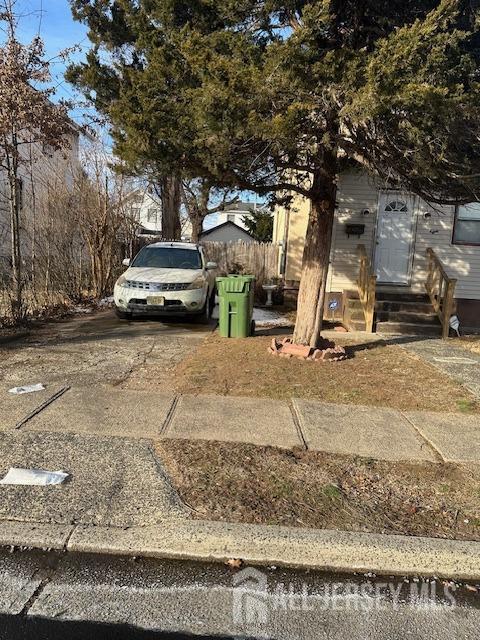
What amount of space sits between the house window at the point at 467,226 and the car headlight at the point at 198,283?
5.87 meters

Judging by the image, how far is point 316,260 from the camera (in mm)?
7773

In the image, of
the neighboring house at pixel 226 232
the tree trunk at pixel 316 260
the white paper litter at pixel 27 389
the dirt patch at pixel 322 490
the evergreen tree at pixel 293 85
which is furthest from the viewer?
the neighboring house at pixel 226 232

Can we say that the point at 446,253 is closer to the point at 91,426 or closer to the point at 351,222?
the point at 351,222

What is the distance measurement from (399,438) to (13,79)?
24.4ft

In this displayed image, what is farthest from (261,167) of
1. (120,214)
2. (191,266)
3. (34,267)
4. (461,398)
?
(120,214)

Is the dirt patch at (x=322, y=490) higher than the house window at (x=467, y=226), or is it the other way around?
the house window at (x=467, y=226)

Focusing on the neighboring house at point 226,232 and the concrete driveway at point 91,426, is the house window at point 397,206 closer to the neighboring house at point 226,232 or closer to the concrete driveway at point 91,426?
the concrete driveway at point 91,426

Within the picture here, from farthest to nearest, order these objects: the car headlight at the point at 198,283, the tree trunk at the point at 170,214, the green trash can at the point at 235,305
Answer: the tree trunk at the point at 170,214 → the car headlight at the point at 198,283 → the green trash can at the point at 235,305

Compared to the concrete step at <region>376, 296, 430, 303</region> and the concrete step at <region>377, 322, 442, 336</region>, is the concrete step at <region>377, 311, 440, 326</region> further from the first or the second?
→ the concrete step at <region>376, 296, 430, 303</region>

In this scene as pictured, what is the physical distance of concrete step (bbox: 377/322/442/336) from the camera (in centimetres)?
1088

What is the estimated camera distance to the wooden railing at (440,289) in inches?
418

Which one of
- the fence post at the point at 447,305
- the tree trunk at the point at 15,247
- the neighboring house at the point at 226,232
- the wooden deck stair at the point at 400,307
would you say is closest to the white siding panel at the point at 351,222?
→ the wooden deck stair at the point at 400,307

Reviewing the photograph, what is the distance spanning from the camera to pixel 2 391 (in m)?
5.77

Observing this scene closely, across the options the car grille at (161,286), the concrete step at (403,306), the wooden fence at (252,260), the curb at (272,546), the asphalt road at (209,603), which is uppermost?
the wooden fence at (252,260)
